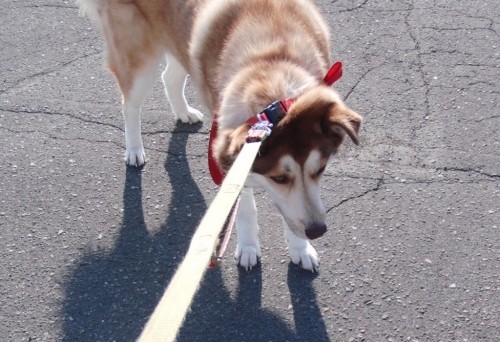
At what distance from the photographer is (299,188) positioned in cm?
272

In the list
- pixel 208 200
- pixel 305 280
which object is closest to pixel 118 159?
pixel 208 200

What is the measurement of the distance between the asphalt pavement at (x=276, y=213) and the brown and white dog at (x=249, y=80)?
23 centimetres

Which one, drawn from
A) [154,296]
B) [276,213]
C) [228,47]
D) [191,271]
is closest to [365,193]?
[276,213]

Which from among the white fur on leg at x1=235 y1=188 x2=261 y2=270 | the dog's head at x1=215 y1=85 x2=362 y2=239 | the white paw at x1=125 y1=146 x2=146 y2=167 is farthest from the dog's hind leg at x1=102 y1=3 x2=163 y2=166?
the dog's head at x1=215 y1=85 x2=362 y2=239

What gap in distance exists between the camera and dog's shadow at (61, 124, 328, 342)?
300 centimetres

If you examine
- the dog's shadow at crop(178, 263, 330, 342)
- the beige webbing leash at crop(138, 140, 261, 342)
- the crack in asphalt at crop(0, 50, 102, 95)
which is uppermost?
the beige webbing leash at crop(138, 140, 261, 342)

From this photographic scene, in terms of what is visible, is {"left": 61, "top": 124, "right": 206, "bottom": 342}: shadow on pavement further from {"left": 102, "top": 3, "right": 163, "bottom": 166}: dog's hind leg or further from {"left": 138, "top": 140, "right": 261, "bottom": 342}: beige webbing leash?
{"left": 138, "top": 140, "right": 261, "bottom": 342}: beige webbing leash

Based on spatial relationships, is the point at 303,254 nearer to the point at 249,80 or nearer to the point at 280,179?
the point at 280,179

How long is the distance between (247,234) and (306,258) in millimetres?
344

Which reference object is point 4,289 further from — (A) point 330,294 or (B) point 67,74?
(B) point 67,74

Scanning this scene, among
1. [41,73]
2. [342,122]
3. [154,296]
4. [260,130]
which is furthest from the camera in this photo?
[41,73]

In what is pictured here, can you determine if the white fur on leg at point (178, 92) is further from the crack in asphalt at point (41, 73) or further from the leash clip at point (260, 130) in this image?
the leash clip at point (260, 130)

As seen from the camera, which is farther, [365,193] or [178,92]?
[178,92]

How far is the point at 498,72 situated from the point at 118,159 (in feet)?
9.79
